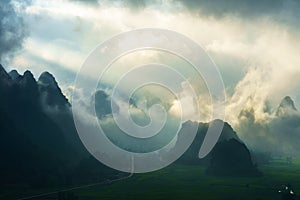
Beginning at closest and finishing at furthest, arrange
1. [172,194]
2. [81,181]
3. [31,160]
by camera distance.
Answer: [172,194], [81,181], [31,160]

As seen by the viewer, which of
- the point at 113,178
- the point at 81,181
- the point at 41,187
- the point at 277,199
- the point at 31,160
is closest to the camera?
the point at 277,199

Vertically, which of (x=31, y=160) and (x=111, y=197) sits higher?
(x=31, y=160)

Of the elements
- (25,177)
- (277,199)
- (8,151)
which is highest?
(8,151)

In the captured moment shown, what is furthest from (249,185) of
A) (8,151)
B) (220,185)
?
(8,151)

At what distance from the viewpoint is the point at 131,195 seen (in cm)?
12538

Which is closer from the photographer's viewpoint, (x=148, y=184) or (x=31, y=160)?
(x=148, y=184)

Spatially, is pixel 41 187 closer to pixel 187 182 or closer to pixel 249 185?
pixel 187 182

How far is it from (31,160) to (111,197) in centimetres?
8409

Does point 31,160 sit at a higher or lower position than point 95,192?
higher

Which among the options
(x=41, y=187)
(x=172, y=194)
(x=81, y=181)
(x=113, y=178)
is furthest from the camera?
(x=113, y=178)

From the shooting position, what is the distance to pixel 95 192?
133125 millimetres

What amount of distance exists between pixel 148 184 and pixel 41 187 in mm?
40332

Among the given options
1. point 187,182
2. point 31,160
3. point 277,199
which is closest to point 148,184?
point 187,182

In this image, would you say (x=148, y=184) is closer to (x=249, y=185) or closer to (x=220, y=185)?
(x=220, y=185)
